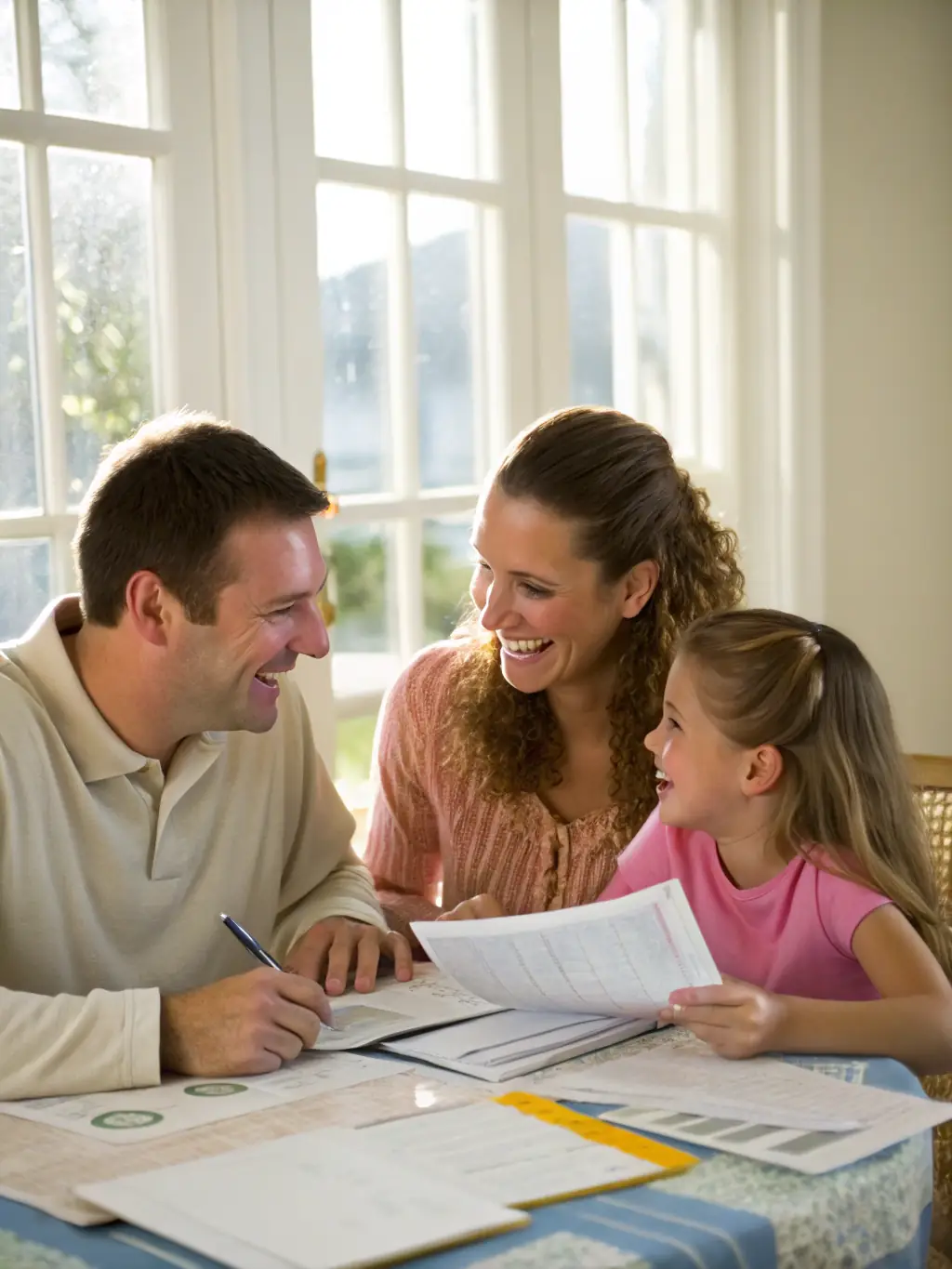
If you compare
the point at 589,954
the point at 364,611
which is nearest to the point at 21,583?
the point at 364,611

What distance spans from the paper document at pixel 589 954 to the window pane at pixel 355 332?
60.9 inches

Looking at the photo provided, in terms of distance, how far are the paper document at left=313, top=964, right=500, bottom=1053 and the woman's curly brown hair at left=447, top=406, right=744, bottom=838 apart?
1.45 feet

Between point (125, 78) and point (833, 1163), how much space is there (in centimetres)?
201

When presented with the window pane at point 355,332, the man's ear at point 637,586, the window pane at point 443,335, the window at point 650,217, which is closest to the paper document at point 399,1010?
the man's ear at point 637,586

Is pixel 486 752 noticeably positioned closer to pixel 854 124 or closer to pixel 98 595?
pixel 98 595

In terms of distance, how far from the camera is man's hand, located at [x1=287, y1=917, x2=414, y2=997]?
1639mm

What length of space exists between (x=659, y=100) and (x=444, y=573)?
49.1 inches

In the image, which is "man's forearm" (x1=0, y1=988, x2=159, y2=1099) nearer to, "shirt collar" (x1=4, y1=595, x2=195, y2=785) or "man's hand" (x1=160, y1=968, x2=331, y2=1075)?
"man's hand" (x1=160, y1=968, x2=331, y2=1075)

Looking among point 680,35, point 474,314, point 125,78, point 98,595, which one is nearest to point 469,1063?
point 98,595

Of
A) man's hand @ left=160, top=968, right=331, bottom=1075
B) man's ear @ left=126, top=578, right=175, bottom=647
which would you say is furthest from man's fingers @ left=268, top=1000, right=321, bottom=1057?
man's ear @ left=126, top=578, right=175, bottom=647

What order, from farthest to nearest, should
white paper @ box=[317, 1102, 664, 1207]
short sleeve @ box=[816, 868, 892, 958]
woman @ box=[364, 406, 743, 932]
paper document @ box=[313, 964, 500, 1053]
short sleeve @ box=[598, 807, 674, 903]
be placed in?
woman @ box=[364, 406, 743, 932] → short sleeve @ box=[598, 807, 674, 903] → short sleeve @ box=[816, 868, 892, 958] → paper document @ box=[313, 964, 500, 1053] → white paper @ box=[317, 1102, 664, 1207]

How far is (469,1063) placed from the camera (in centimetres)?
135

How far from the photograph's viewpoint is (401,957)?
5.52 ft

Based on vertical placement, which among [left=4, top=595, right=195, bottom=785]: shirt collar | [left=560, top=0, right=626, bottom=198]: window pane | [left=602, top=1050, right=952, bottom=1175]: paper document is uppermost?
[left=560, top=0, right=626, bottom=198]: window pane
